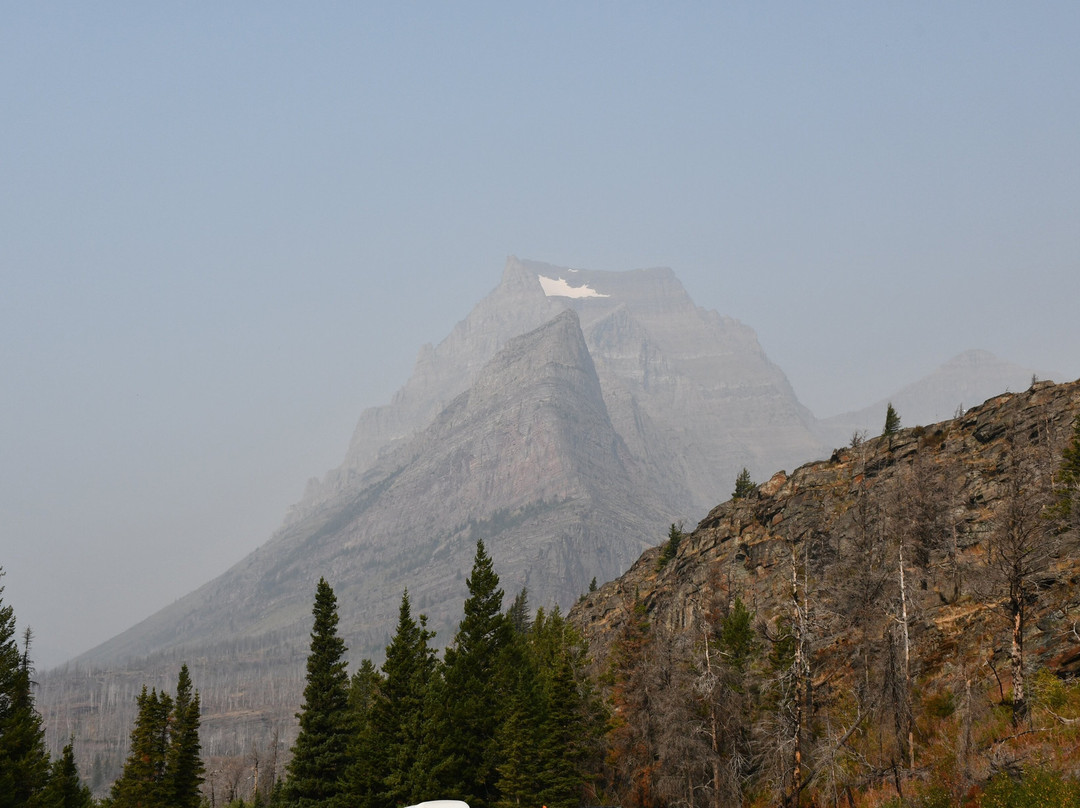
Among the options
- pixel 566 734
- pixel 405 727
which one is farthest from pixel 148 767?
pixel 566 734

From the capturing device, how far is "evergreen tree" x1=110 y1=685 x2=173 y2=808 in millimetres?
65750

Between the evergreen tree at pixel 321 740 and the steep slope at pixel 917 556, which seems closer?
the steep slope at pixel 917 556

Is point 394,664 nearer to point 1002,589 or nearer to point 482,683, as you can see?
point 482,683

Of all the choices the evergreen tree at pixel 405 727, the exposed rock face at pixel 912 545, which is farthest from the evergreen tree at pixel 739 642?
the evergreen tree at pixel 405 727

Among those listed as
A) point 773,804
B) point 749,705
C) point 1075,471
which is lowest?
point 773,804

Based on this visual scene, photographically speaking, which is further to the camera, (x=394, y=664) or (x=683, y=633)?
(x=683, y=633)

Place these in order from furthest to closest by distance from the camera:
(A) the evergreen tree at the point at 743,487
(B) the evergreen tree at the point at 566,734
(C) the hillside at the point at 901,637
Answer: (A) the evergreen tree at the point at 743,487 → (B) the evergreen tree at the point at 566,734 → (C) the hillside at the point at 901,637

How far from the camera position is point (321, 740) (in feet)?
194

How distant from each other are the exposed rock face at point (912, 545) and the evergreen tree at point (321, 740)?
867 inches

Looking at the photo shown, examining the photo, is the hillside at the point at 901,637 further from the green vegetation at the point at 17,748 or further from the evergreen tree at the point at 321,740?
the green vegetation at the point at 17,748

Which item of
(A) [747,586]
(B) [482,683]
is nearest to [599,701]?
(B) [482,683]

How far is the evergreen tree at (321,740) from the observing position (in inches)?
2286

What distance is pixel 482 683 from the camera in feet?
208

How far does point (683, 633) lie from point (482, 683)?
79.5ft
